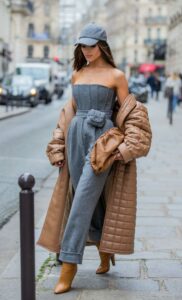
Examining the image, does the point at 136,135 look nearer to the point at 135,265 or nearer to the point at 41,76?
the point at 135,265

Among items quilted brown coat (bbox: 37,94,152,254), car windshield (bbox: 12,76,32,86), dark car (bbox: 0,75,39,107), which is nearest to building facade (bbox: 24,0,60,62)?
car windshield (bbox: 12,76,32,86)

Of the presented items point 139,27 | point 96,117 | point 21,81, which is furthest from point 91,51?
point 139,27

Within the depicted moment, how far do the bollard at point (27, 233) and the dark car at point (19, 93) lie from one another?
2910 cm

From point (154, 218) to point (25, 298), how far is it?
137 inches

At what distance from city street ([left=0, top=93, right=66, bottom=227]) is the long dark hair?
2.84 metres

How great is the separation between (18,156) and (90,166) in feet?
29.2

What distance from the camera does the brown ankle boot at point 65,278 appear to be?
4.71 meters

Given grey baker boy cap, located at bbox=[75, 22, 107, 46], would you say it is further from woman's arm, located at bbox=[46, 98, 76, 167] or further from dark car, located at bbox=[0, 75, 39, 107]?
dark car, located at bbox=[0, 75, 39, 107]

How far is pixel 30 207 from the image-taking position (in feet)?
12.6

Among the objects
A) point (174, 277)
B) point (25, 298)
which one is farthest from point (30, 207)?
point (174, 277)

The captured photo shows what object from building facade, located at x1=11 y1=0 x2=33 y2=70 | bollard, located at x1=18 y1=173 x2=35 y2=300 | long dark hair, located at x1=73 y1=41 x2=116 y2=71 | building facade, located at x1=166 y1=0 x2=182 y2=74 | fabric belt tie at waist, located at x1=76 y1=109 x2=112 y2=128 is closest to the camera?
bollard, located at x1=18 y1=173 x2=35 y2=300

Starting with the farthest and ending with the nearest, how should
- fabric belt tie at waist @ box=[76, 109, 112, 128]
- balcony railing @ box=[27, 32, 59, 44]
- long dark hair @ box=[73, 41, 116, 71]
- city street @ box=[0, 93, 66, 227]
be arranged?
balcony railing @ box=[27, 32, 59, 44] → city street @ box=[0, 93, 66, 227] → long dark hair @ box=[73, 41, 116, 71] → fabric belt tie at waist @ box=[76, 109, 112, 128]

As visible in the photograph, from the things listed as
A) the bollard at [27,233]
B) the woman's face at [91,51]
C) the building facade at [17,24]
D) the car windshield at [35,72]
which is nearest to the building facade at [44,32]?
the building facade at [17,24]

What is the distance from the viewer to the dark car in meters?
33.9
